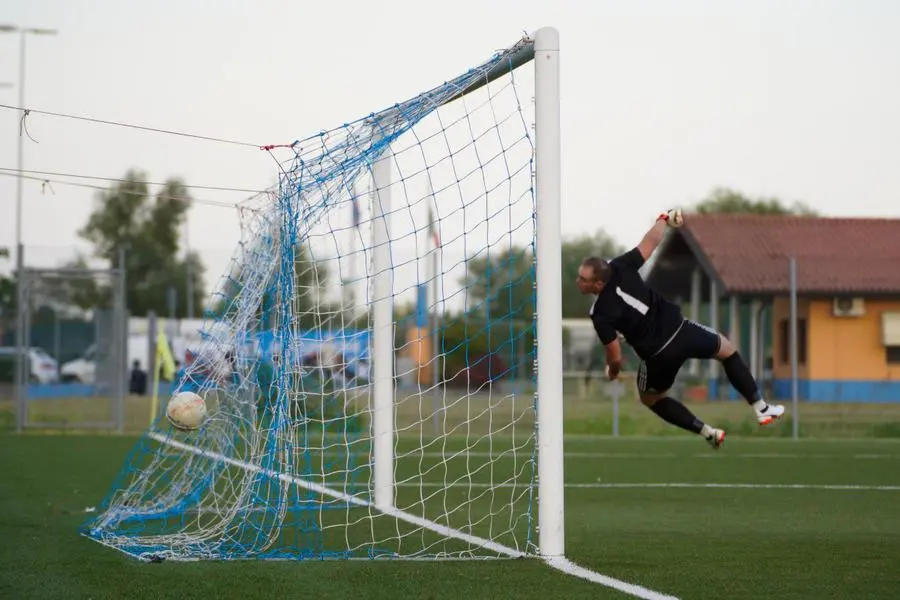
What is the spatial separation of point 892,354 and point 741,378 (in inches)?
809

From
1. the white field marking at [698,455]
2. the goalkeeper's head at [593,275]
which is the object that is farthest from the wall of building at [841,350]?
the goalkeeper's head at [593,275]

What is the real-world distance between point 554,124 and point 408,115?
1.43 meters

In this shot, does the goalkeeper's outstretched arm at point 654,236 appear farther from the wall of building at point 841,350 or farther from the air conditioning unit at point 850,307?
the air conditioning unit at point 850,307

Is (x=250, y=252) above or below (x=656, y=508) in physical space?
above

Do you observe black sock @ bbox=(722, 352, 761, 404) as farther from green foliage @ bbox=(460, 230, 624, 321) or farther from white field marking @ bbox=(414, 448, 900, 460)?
green foliage @ bbox=(460, 230, 624, 321)

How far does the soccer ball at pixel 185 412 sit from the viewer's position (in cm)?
945

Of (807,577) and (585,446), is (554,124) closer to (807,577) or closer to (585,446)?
(807,577)

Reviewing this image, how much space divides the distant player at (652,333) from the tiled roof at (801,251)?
19.8m

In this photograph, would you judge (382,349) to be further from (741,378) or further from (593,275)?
(741,378)

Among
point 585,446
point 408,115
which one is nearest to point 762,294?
point 585,446

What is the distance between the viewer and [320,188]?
953cm

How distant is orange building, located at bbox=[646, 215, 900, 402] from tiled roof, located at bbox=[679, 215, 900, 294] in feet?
0.08

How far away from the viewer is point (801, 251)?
103 feet

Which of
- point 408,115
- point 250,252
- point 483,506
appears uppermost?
point 408,115
